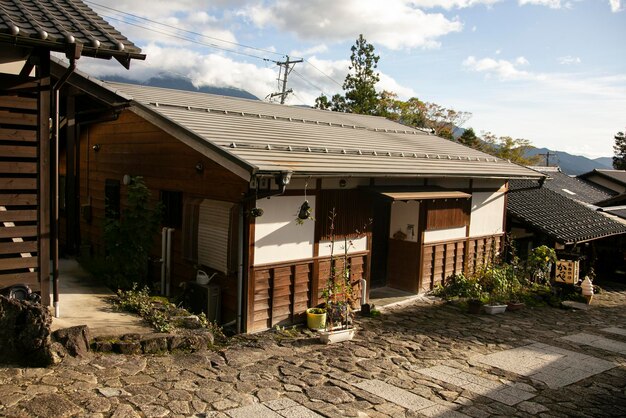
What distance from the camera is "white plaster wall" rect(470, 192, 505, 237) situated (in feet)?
46.4

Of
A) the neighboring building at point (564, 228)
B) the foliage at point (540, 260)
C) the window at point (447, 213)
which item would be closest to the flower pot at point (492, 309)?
the window at point (447, 213)

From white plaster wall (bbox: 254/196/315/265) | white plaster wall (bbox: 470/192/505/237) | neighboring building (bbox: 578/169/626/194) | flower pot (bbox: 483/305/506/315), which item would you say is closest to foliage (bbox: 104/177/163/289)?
white plaster wall (bbox: 254/196/315/265)

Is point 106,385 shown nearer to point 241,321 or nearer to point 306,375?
point 306,375

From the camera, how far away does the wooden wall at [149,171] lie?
9.24 m

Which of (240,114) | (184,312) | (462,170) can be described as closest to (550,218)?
(462,170)

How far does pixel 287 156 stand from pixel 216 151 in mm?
1399

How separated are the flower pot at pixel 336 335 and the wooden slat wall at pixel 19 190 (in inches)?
178

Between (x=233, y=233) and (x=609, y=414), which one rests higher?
(x=233, y=233)

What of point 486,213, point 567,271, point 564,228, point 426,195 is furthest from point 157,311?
point 564,228

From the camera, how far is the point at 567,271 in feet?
47.4

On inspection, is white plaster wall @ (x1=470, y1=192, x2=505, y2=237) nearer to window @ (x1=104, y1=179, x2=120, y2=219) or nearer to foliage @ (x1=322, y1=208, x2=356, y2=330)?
foliage @ (x1=322, y1=208, x2=356, y2=330)

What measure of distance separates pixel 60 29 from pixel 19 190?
2171 millimetres

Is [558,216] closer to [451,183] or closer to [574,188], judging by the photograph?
[451,183]

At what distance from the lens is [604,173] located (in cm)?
3216
